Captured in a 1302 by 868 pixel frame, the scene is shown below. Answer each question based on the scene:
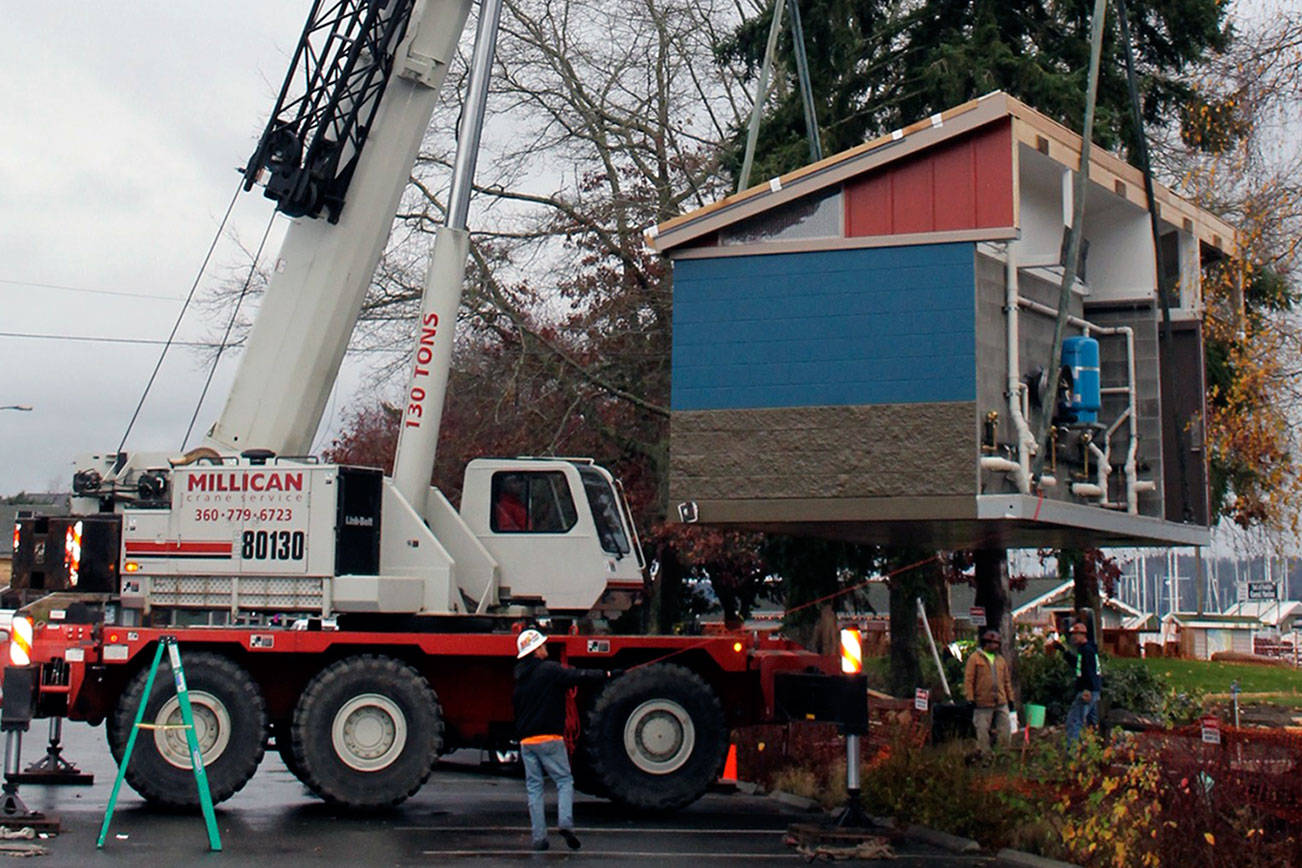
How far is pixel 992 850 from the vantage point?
Result: 39.6 feet

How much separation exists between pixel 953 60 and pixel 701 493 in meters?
9.27

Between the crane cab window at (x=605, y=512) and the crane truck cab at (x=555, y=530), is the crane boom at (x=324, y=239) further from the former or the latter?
the crane cab window at (x=605, y=512)

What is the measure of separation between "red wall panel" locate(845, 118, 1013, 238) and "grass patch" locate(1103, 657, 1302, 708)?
16241mm

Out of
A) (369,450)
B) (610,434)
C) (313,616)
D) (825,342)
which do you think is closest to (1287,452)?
(825,342)

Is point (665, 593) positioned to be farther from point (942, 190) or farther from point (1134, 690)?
point (942, 190)

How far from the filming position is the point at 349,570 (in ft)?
47.9

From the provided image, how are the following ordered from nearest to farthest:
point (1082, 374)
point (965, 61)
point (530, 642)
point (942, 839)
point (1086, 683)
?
1. point (530, 642)
2. point (942, 839)
3. point (1082, 374)
4. point (1086, 683)
5. point (965, 61)

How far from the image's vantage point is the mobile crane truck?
14.2 meters

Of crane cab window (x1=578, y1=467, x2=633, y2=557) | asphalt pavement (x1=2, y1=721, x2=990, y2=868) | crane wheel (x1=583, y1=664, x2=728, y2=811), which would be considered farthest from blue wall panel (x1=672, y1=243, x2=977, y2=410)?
asphalt pavement (x1=2, y1=721, x2=990, y2=868)

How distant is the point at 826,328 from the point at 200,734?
6.63 meters

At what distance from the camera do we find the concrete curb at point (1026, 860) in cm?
1123

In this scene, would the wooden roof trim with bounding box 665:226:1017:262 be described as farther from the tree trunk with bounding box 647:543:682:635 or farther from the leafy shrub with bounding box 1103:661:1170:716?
the tree trunk with bounding box 647:543:682:635

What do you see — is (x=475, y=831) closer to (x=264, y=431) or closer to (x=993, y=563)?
(x=264, y=431)

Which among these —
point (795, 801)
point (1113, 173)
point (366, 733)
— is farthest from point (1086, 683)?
point (366, 733)
